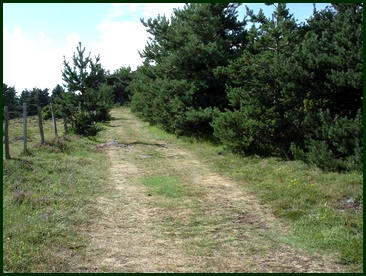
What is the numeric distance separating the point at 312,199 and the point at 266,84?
5.19 metres

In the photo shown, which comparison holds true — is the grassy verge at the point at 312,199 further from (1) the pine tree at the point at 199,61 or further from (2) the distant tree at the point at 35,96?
(2) the distant tree at the point at 35,96

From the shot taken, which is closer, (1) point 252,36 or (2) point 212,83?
(1) point 252,36

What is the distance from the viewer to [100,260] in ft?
14.0

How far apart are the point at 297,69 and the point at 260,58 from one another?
157 centimetres

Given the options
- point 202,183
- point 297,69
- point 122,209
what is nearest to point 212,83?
point 297,69

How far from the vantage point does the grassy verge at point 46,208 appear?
4258 mm

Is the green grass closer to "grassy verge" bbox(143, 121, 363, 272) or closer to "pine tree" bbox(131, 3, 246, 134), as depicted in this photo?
"grassy verge" bbox(143, 121, 363, 272)

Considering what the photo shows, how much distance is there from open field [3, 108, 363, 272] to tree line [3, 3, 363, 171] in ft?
3.79

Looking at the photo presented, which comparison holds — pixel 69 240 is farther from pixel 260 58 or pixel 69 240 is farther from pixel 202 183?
pixel 260 58

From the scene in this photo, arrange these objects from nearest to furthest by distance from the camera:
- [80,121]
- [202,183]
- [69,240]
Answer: [69,240]
[202,183]
[80,121]

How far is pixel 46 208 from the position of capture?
6.00 metres

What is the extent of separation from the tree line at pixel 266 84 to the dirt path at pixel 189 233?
9.72 ft

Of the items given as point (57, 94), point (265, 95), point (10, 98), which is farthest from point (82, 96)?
point (10, 98)

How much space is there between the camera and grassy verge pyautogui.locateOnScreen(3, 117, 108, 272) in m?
4.26
